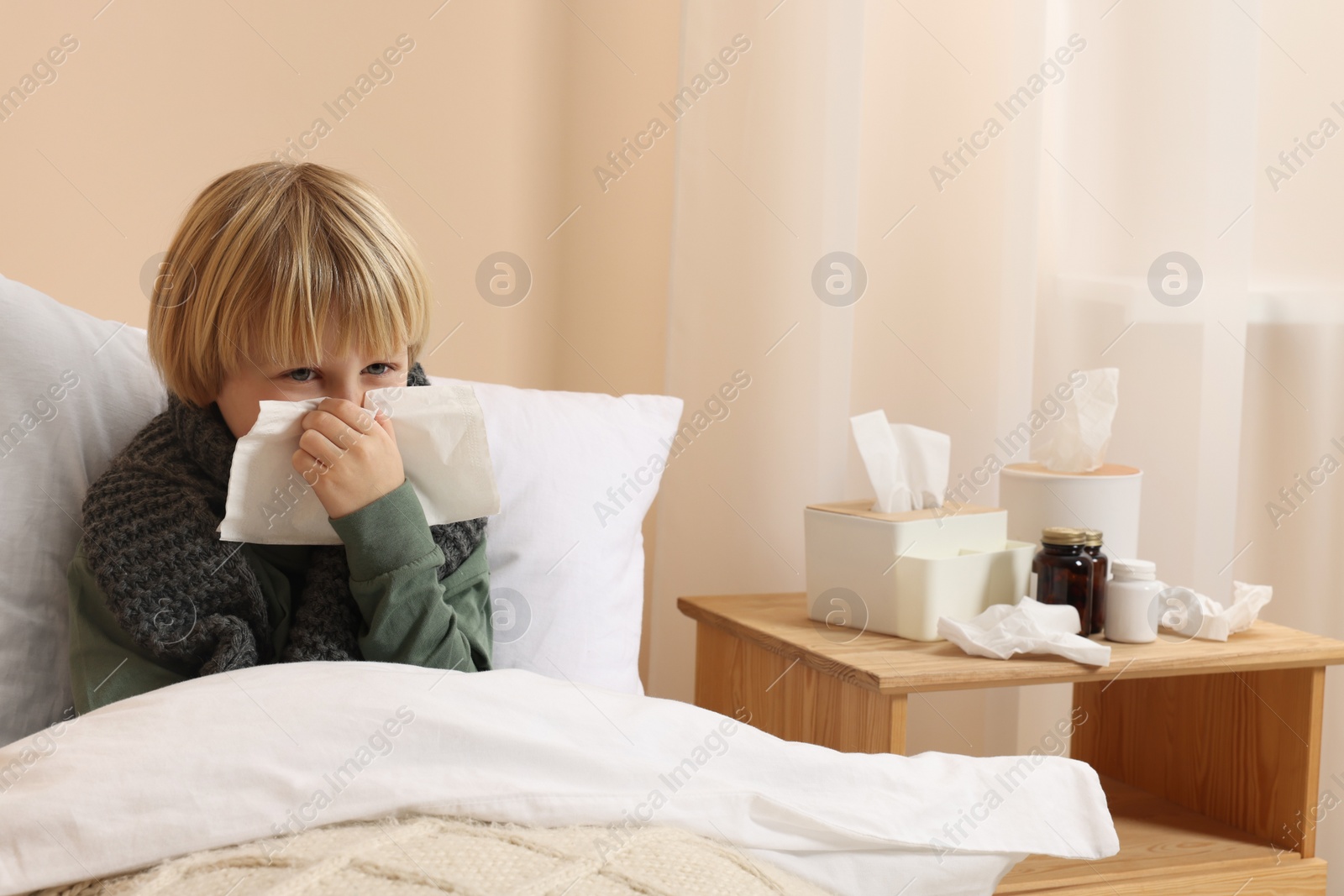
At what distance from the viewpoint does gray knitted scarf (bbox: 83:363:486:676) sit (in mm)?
794

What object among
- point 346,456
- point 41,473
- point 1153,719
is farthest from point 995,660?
point 41,473

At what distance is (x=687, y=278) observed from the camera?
1481mm

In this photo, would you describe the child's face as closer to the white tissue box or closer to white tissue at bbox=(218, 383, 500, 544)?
white tissue at bbox=(218, 383, 500, 544)

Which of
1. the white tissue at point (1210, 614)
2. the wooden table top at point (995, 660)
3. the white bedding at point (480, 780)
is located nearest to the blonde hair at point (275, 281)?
the white bedding at point (480, 780)

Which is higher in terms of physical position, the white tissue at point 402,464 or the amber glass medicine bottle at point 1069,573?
the white tissue at point 402,464

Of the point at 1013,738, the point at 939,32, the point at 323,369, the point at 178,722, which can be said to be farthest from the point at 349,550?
the point at 939,32

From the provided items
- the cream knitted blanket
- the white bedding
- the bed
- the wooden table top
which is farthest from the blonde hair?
the wooden table top

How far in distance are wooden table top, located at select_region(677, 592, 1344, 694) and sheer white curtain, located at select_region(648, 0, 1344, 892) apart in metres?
0.16

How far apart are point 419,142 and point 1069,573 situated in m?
1.00

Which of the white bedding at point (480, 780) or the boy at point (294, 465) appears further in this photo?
the boy at point (294, 465)

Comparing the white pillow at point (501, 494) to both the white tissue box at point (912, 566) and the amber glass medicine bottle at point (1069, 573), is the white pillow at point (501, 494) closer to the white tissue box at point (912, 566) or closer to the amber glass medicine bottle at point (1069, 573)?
the white tissue box at point (912, 566)

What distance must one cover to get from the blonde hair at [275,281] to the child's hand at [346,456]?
5 cm

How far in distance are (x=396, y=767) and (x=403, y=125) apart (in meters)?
1.08

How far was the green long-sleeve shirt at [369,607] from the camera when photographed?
32.0 inches
